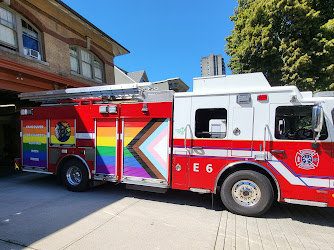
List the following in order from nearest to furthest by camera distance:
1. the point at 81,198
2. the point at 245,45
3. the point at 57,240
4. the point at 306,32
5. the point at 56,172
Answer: the point at 57,240 → the point at 81,198 → the point at 56,172 → the point at 306,32 → the point at 245,45

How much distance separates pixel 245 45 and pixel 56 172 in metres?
10.5

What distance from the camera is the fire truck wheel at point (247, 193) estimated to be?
4047mm

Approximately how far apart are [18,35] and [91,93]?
5.68 meters

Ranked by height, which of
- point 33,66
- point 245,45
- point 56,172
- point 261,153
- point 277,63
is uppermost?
point 245,45

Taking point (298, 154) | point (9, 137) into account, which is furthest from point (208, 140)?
point (9, 137)

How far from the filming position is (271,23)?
1011cm

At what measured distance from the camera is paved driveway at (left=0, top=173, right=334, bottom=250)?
327 cm

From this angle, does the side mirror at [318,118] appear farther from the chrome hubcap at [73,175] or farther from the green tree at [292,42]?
the green tree at [292,42]

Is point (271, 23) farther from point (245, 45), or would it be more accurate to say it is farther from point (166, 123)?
point (166, 123)

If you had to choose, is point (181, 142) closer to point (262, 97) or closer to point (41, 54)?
point (262, 97)

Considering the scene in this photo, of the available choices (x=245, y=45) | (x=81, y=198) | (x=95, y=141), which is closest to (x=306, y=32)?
(x=245, y=45)

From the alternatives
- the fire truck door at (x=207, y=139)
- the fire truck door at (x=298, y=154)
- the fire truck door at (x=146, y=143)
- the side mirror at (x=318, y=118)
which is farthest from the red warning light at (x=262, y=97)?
the fire truck door at (x=146, y=143)

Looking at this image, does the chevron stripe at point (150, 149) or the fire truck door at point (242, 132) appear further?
the chevron stripe at point (150, 149)

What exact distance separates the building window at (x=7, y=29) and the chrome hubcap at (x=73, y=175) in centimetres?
607
